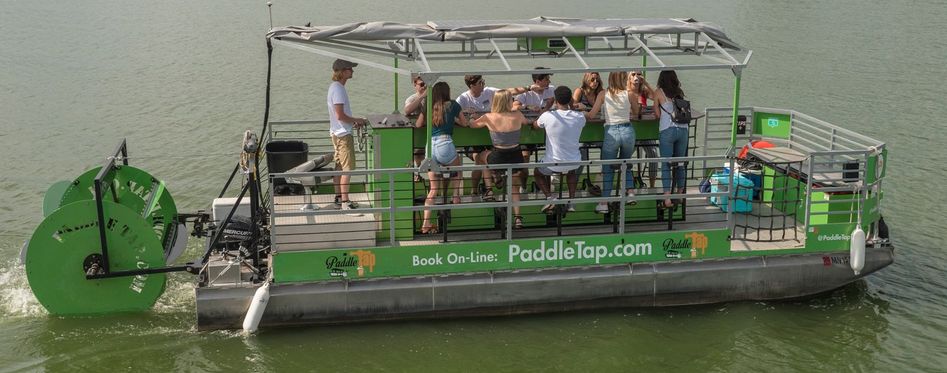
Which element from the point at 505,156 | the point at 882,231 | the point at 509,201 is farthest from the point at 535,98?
the point at 882,231

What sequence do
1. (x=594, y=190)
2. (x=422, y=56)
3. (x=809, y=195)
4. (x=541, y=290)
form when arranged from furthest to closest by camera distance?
(x=594, y=190) → (x=809, y=195) → (x=541, y=290) → (x=422, y=56)

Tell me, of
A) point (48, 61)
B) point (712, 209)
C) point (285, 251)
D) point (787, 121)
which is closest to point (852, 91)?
point (787, 121)

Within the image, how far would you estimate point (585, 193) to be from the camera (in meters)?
10.9

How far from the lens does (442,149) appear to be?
Result: 9.88 metres

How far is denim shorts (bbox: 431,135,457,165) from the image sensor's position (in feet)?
32.4

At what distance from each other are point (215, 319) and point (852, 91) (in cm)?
1540

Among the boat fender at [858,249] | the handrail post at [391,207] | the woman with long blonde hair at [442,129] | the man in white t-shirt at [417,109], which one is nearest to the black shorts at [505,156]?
the woman with long blonde hair at [442,129]

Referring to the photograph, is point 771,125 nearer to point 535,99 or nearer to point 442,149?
point 535,99

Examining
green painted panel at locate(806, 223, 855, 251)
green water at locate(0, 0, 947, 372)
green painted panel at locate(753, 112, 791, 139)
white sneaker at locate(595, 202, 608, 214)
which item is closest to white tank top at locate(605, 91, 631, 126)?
white sneaker at locate(595, 202, 608, 214)

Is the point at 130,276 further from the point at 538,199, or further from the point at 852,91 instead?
the point at 852,91

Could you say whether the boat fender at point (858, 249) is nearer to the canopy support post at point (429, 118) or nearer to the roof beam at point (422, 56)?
the canopy support post at point (429, 118)

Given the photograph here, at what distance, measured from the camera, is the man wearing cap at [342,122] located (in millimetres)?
10188

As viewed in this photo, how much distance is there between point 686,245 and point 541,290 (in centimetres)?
157

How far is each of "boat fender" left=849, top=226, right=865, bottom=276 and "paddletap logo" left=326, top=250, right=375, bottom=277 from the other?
4938 millimetres
